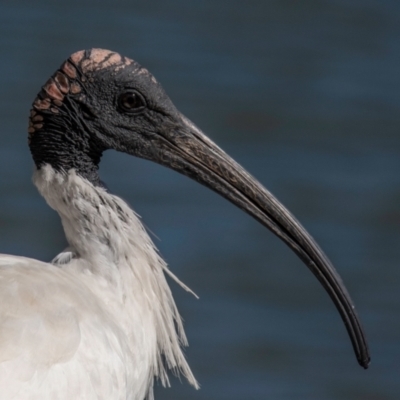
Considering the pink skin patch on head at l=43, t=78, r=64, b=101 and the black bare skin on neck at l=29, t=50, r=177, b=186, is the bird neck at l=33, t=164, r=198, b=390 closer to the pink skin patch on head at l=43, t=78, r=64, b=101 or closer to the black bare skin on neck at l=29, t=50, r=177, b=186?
the black bare skin on neck at l=29, t=50, r=177, b=186

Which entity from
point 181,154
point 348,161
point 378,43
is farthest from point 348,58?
point 181,154

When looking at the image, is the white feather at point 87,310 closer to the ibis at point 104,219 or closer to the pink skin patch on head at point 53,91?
the ibis at point 104,219

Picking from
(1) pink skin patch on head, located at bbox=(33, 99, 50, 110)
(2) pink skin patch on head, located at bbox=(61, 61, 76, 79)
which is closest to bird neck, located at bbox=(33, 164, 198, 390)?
(1) pink skin patch on head, located at bbox=(33, 99, 50, 110)

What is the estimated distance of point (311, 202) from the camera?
9406 millimetres

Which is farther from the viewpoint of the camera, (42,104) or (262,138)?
(262,138)

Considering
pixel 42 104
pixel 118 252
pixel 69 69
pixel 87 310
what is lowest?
pixel 87 310

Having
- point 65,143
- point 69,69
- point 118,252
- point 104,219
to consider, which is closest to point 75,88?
point 69,69

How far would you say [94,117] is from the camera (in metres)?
4.49

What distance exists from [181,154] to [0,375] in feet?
3.41

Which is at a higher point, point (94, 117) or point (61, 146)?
point (94, 117)

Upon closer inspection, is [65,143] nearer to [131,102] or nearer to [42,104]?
[42,104]

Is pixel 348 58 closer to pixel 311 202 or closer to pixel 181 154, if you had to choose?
pixel 311 202

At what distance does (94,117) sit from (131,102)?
5.5 inches

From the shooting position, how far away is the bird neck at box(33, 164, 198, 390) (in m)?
4.41
